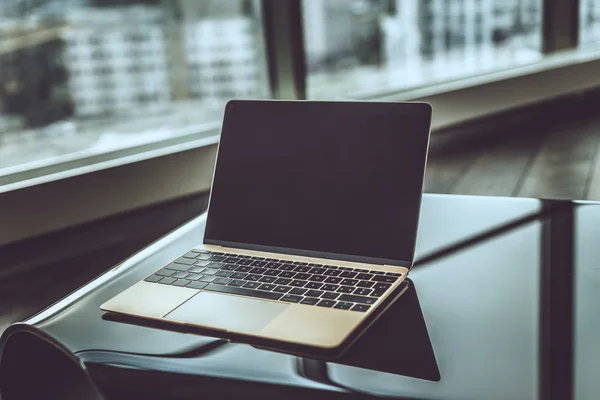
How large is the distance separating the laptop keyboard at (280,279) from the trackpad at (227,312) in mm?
16

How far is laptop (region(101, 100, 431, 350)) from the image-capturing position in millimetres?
605

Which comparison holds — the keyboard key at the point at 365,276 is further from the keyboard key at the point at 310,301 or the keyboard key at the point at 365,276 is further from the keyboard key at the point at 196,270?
the keyboard key at the point at 196,270

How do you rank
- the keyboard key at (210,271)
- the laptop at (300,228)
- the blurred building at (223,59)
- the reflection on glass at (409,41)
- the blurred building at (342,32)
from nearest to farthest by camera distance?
the laptop at (300,228)
the keyboard key at (210,271)
the blurred building at (223,59)
the blurred building at (342,32)
the reflection on glass at (409,41)

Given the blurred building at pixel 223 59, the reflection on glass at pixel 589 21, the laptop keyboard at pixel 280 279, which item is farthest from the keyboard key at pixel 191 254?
the reflection on glass at pixel 589 21

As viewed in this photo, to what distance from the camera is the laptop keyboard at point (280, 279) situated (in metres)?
0.62

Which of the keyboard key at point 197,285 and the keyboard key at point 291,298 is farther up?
the keyboard key at point 197,285

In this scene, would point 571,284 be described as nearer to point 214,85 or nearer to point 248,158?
point 248,158

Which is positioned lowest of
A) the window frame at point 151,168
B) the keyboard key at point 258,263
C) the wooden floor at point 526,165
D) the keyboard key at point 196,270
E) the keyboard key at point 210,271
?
the wooden floor at point 526,165

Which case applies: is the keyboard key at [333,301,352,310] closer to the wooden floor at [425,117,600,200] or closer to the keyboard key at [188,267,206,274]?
the keyboard key at [188,267,206,274]

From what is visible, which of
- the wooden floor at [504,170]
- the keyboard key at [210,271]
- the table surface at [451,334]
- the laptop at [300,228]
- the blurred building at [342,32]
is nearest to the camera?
the table surface at [451,334]

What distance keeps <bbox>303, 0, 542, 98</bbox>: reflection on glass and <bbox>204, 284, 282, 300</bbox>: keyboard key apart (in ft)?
7.01

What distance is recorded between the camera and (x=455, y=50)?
346 centimetres

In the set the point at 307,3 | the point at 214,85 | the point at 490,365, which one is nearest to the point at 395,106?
the point at 490,365

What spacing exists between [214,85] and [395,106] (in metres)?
1.91
